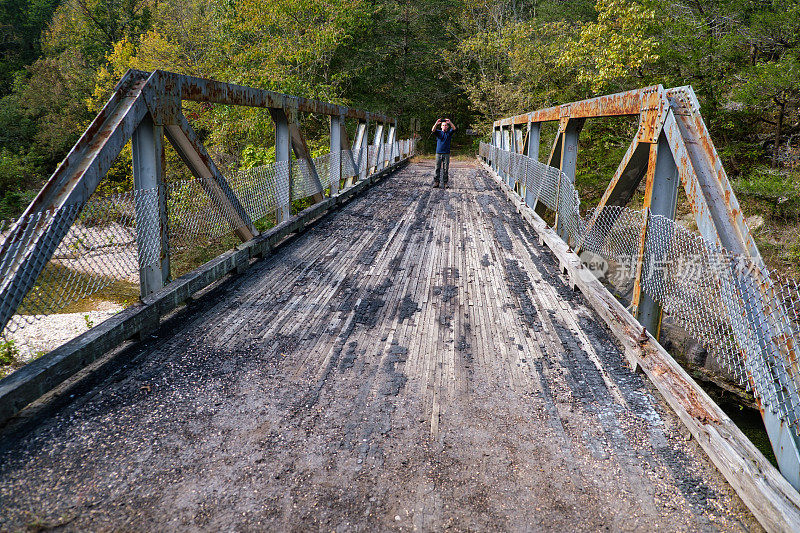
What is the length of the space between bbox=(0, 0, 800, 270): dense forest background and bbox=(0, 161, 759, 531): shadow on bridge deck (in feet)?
23.8

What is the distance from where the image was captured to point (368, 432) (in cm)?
236

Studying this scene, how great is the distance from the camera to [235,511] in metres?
1.86

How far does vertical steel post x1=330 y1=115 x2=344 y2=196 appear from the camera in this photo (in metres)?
8.54

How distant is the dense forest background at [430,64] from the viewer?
968 cm

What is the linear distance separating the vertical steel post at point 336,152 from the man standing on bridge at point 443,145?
2.59 m

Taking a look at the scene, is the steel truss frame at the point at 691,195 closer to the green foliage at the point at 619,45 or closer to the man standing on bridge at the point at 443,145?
the man standing on bridge at the point at 443,145

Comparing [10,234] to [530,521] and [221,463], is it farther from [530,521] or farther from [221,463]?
[530,521]

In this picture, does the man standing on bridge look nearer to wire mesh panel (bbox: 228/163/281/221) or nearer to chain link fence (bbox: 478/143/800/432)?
wire mesh panel (bbox: 228/163/281/221)

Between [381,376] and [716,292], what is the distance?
72.7 inches

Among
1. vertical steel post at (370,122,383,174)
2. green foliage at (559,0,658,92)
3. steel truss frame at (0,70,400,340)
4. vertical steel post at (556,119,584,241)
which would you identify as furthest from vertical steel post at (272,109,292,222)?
green foliage at (559,0,658,92)

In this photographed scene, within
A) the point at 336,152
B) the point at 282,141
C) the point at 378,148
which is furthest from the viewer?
the point at 378,148

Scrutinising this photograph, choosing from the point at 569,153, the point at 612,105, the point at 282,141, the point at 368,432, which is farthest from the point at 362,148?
the point at 368,432

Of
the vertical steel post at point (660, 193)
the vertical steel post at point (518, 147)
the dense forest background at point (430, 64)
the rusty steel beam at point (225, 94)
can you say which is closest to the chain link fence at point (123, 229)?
the rusty steel beam at point (225, 94)

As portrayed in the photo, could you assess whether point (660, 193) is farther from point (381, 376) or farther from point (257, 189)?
point (257, 189)
